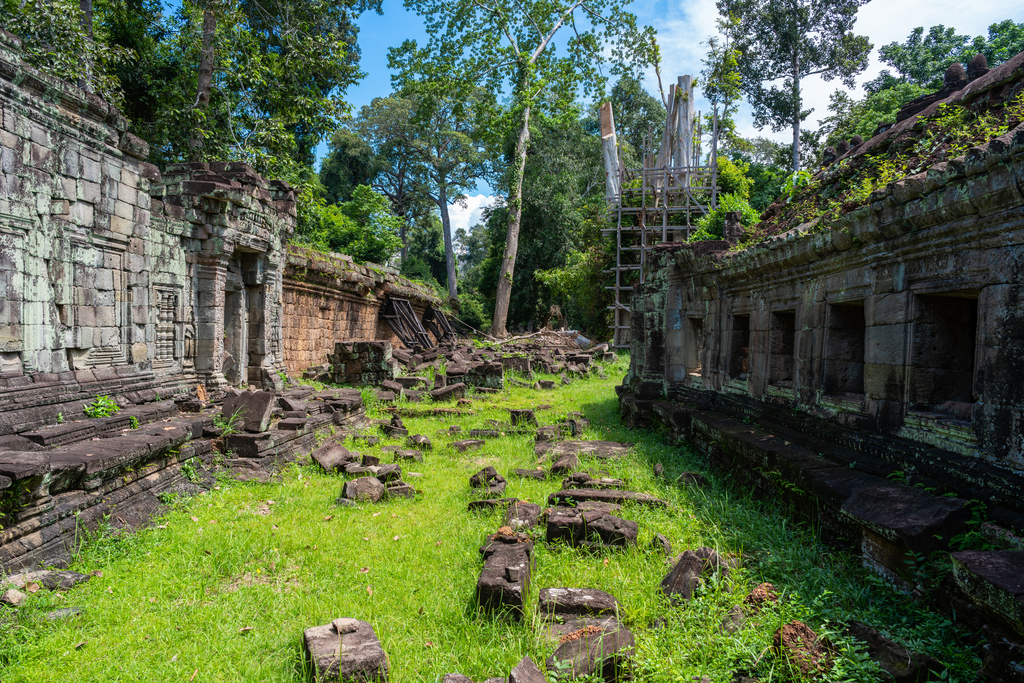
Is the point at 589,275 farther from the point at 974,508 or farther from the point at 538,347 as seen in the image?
the point at 974,508

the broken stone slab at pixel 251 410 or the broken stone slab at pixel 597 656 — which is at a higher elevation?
the broken stone slab at pixel 251 410

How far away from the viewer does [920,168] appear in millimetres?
4641

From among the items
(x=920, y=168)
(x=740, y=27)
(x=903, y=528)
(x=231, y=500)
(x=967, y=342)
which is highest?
(x=740, y=27)

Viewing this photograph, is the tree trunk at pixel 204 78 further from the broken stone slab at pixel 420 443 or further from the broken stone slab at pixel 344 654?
the broken stone slab at pixel 344 654

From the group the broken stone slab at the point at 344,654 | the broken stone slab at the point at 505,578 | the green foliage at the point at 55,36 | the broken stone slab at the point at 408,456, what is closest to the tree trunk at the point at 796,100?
the broken stone slab at the point at 408,456

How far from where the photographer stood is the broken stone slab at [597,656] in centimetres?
272

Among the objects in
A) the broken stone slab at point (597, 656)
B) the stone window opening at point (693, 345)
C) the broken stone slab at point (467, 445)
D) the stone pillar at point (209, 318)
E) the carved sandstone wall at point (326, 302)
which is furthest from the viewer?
the carved sandstone wall at point (326, 302)

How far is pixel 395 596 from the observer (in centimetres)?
366

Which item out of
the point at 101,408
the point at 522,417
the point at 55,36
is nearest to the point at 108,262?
the point at 101,408

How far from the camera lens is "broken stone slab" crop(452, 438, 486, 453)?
7797 mm

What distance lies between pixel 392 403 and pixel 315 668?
8.57 meters

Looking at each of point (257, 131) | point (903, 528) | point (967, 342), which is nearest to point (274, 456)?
point (903, 528)

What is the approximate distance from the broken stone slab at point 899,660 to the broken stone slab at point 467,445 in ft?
18.8

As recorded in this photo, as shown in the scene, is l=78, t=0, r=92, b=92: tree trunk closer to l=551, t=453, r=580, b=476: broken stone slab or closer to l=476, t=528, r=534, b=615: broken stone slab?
l=551, t=453, r=580, b=476: broken stone slab
